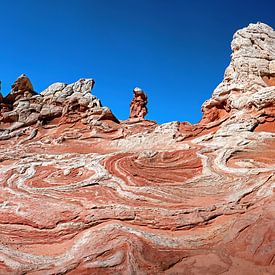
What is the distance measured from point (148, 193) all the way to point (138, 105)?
29087 mm

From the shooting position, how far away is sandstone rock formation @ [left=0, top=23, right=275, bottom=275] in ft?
28.3

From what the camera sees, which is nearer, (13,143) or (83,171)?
(83,171)

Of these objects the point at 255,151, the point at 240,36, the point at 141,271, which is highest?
the point at 240,36

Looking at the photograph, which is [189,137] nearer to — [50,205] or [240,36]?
[50,205]

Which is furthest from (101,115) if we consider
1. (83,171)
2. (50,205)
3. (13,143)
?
(50,205)

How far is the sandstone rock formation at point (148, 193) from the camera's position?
28.3 feet

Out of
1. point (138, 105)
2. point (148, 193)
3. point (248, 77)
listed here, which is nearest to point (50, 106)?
point (138, 105)

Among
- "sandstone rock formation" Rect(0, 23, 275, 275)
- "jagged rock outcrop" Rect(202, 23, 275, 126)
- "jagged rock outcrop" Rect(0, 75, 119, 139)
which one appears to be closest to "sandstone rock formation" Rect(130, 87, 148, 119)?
"jagged rock outcrop" Rect(0, 75, 119, 139)

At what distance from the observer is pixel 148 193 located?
12.6 m

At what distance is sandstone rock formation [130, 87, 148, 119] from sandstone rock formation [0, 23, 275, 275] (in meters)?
14.5

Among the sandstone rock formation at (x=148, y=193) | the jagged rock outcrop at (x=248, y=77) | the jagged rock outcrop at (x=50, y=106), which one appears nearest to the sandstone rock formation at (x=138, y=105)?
the jagged rock outcrop at (x=50, y=106)

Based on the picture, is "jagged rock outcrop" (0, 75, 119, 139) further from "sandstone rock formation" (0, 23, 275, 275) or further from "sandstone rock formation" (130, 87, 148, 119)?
"sandstone rock formation" (130, 87, 148, 119)

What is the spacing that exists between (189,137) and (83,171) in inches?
347

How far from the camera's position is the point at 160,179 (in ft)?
47.6
